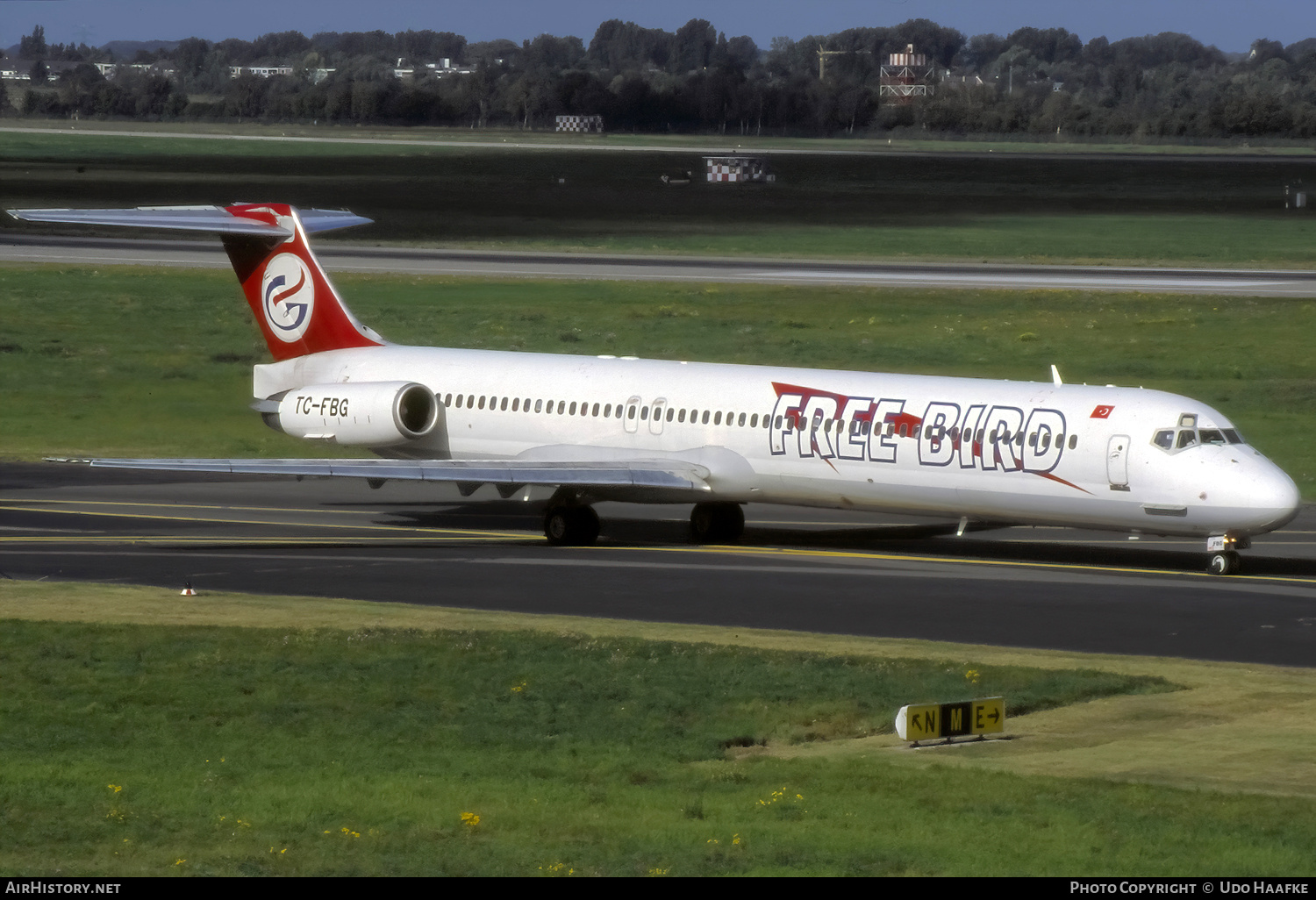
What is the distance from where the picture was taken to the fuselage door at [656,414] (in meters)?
36.2

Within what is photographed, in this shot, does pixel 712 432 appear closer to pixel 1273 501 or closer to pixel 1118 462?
pixel 1118 462

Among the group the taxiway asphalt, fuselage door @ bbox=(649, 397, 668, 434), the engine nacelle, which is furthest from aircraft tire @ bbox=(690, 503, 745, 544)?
the engine nacelle

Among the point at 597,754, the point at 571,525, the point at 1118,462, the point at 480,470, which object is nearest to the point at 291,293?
the point at 480,470

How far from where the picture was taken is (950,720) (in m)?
19.7

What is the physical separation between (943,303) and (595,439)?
3593cm

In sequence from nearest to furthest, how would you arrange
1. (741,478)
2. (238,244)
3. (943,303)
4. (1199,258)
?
(741,478)
(238,244)
(943,303)
(1199,258)

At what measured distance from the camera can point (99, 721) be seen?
2111cm

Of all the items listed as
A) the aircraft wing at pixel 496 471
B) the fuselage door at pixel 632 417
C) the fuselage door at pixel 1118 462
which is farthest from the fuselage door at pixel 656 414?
the fuselage door at pixel 1118 462

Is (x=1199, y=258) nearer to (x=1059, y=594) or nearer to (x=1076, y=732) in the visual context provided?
(x=1059, y=594)

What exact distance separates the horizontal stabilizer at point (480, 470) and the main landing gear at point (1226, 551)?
887 centimetres

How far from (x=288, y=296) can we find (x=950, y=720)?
24.1 meters

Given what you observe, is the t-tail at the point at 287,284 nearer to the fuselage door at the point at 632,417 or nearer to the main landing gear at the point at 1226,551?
the fuselage door at the point at 632,417

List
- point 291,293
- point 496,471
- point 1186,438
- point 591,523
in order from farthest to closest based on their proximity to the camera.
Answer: point 291,293 → point 591,523 → point 496,471 → point 1186,438

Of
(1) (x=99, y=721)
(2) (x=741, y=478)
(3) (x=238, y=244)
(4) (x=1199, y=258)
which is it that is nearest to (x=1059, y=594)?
(2) (x=741, y=478)
